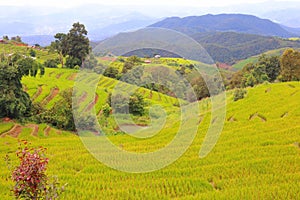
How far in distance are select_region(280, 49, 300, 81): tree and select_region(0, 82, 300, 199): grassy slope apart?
20.2m

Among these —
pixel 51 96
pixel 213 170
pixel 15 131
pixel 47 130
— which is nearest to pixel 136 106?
pixel 47 130

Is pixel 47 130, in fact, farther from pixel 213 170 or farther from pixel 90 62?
pixel 90 62

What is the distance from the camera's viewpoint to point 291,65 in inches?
1328

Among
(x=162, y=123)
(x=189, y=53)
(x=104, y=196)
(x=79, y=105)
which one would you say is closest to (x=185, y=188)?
(x=104, y=196)

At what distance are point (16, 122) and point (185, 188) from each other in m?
17.3

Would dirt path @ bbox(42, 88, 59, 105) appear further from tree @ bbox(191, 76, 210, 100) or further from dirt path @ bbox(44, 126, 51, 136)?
tree @ bbox(191, 76, 210, 100)

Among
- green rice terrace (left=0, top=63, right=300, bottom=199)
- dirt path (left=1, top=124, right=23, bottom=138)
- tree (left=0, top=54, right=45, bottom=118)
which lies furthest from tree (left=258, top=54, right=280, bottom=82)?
dirt path (left=1, top=124, right=23, bottom=138)

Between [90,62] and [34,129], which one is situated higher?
[90,62]

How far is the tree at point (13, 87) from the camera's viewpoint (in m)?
21.4

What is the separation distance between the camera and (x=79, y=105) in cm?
2566

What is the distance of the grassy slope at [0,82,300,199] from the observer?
7980mm

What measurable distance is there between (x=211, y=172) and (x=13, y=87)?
17004mm

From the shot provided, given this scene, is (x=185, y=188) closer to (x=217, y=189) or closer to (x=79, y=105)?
(x=217, y=189)

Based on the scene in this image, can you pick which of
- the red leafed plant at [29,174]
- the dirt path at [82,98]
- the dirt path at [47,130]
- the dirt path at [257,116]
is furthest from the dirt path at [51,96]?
the red leafed plant at [29,174]
